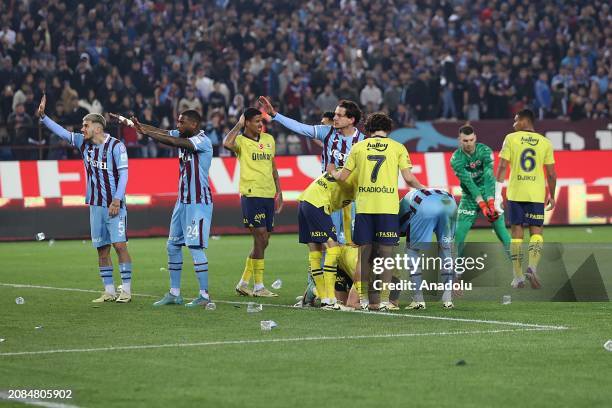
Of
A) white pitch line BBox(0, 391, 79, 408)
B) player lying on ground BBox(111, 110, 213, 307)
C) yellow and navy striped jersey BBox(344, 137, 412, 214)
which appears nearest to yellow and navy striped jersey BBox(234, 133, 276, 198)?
player lying on ground BBox(111, 110, 213, 307)

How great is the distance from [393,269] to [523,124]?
3627mm

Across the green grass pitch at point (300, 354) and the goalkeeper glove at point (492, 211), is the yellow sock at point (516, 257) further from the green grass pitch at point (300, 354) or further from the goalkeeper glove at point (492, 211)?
the green grass pitch at point (300, 354)

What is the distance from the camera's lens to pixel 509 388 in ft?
29.7

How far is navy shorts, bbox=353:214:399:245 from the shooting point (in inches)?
545

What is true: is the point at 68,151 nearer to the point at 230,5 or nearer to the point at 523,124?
the point at 230,5

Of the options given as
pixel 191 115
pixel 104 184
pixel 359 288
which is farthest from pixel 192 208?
pixel 359 288

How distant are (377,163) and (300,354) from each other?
3.61 meters

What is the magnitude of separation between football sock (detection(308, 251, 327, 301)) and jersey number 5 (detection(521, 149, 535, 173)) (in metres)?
3.85

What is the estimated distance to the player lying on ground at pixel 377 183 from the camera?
13789mm

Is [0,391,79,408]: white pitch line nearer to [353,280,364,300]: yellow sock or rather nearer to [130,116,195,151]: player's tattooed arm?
[130,116,195,151]: player's tattooed arm

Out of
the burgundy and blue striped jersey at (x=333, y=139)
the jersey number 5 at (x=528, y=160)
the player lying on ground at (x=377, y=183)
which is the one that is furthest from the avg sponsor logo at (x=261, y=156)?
the jersey number 5 at (x=528, y=160)

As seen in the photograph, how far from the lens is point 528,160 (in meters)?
17.0

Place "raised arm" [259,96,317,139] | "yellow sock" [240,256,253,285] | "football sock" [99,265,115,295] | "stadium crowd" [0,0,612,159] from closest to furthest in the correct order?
"raised arm" [259,96,317,139], "football sock" [99,265,115,295], "yellow sock" [240,256,253,285], "stadium crowd" [0,0,612,159]

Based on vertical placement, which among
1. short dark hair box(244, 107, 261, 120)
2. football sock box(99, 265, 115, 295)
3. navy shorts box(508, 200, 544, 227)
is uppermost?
short dark hair box(244, 107, 261, 120)
